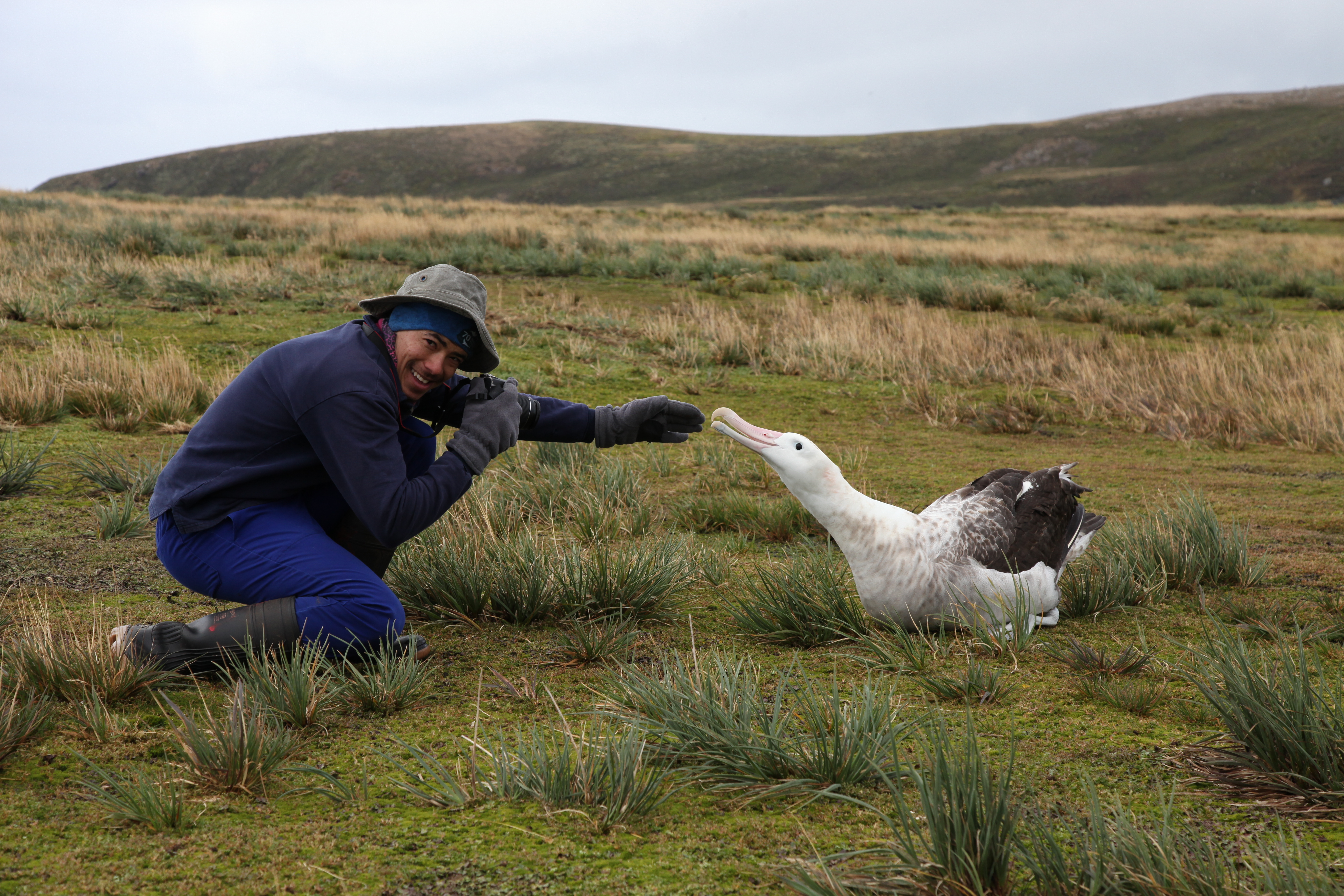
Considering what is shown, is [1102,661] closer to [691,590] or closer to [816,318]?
[691,590]

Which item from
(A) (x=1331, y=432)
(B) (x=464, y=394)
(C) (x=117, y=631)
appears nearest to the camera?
(C) (x=117, y=631)

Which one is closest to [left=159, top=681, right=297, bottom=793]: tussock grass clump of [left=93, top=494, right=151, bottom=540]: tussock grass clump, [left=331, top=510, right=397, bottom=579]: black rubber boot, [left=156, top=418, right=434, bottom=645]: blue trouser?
[left=156, top=418, right=434, bottom=645]: blue trouser

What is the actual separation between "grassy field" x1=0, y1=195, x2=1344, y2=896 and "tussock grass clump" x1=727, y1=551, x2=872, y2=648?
29 millimetres

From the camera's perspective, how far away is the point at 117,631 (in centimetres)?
326

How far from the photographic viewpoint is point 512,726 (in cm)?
298

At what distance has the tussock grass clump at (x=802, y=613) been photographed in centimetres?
381

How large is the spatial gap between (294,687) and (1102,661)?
2769 millimetres

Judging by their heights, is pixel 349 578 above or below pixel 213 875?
above

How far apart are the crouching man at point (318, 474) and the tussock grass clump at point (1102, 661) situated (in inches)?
88.4

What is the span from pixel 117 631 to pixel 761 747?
226cm

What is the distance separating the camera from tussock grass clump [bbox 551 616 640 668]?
356 centimetres

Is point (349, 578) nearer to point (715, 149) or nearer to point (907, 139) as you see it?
point (715, 149)

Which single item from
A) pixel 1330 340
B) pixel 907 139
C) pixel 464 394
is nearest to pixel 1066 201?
pixel 907 139

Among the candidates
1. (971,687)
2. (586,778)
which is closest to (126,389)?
(586,778)
